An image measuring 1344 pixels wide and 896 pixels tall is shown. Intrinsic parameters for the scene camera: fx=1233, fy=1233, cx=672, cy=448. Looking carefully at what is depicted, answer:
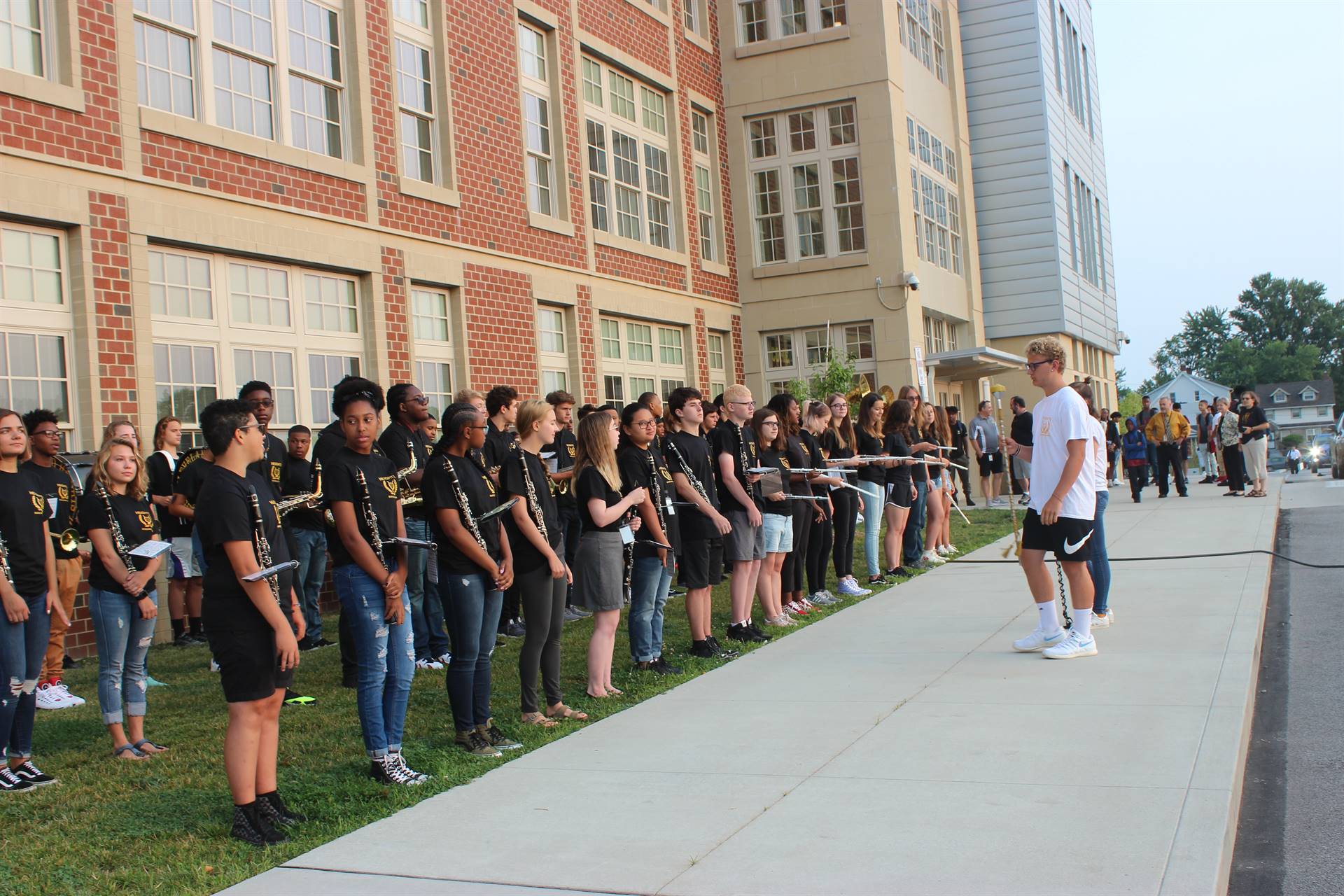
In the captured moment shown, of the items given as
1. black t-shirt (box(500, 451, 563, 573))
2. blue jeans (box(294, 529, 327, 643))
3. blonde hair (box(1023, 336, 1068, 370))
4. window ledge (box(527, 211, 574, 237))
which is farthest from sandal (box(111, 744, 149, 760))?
window ledge (box(527, 211, 574, 237))

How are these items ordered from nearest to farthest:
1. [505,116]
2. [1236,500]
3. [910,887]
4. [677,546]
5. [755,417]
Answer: [910,887] < [677,546] < [755,417] < [505,116] < [1236,500]

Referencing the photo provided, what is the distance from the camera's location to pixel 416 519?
9758mm

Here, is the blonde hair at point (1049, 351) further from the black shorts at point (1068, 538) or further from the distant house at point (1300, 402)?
the distant house at point (1300, 402)

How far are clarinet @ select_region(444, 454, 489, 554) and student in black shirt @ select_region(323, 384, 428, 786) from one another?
37 centimetres

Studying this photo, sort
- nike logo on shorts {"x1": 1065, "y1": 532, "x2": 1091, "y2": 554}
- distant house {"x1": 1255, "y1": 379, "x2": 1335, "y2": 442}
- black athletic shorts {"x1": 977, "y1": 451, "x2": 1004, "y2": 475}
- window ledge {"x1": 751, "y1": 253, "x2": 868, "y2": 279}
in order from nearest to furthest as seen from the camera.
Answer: nike logo on shorts {"x1": 1065, "y1": 532, "x2": 1091, "y2": 554} → black athletic shorts {"x1": 977, "y1": 451, "x2": 1004, "y2": 475} → window ledge {"x1": 751, "y1": 253, "x2": 868, "y2": 279} → distant house {"x1": 1255, "y1": 379, "x2": 1335, "y2": 442}

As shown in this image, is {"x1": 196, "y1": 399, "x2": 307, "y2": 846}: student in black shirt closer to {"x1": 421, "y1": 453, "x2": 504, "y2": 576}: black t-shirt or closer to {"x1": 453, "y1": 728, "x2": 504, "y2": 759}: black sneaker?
{"x1": 421, "y1": 453, "x2": 504, "y2": 576}: black t-shirt

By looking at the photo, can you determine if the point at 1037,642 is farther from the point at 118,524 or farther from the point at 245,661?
the point at 118,524

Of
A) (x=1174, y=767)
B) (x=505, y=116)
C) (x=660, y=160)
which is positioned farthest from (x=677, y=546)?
(x=660, y=160)

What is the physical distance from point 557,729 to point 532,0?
1338cm

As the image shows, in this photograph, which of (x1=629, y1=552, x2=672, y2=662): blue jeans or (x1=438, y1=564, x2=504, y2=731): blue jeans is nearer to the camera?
(x1=438, y1=564, x2=504, y2=731): blue jeans

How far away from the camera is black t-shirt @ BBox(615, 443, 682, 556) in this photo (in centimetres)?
790

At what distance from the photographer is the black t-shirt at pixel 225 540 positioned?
4.95 meters

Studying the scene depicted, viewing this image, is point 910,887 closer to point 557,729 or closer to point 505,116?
point 557,729

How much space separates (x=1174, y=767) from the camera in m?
5.42
